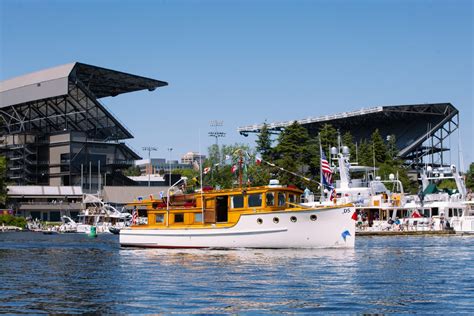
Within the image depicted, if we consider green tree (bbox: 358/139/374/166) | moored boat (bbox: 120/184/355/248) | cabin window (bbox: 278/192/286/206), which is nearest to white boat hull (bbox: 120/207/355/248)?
moored boat (bbox: 120/184/355/248)

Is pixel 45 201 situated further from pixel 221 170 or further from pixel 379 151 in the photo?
pixel 379 151

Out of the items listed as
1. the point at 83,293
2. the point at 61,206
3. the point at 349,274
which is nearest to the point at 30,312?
the point at 83,293

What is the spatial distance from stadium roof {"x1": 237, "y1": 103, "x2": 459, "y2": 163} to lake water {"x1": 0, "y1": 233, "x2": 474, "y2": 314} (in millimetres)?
112704

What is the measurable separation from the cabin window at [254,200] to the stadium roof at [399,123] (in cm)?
10584

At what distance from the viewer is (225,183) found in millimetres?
142750

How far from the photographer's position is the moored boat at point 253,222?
171ft

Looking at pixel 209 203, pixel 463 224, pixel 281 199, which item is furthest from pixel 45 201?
pixel 281 199

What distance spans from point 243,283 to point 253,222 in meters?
20.3

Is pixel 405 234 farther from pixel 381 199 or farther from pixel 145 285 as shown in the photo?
pixel 145 285

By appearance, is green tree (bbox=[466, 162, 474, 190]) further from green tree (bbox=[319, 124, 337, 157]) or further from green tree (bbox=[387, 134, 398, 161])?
green tree (bbox=[319, 124, 337, 157])

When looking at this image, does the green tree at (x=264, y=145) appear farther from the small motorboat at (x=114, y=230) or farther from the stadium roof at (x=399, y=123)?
the small motorboat at (x=114, y=230)

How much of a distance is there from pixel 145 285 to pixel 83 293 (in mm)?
3284

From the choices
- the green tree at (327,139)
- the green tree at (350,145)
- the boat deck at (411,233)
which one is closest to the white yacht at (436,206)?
the boat deck at (411,233)

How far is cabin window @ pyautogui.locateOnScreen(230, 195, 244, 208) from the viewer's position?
54250mm
